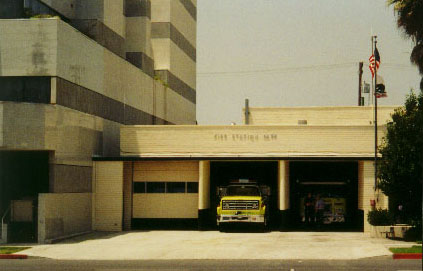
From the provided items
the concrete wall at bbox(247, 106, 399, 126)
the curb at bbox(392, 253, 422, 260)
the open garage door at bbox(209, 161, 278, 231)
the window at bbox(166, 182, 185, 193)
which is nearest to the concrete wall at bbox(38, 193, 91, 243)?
the window at bbox(166, 182, 185, 193)

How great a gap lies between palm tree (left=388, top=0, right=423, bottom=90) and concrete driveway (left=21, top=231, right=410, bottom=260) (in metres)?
10.5

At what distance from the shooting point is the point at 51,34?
35188 mm

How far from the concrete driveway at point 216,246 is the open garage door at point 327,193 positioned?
446 centimetres

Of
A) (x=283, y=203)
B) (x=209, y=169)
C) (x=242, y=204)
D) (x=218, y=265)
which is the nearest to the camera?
(x=218, y=265)

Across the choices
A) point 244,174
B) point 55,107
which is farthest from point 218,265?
point 244,174

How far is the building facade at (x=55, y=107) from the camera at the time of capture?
34094 mm

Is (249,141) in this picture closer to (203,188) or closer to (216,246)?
(203,188)

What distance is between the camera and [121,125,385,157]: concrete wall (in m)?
40.1

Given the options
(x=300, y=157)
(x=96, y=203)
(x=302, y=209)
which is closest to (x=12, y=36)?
(x=96, y=203)

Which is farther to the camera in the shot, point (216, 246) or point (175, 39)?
point (175, 39)

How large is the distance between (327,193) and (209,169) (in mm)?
7398

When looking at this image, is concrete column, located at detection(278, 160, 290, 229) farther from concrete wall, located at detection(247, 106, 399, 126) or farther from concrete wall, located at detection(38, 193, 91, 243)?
concrete wall, located at detection(247, 106, 399, 126)

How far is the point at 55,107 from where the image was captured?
35062 mm

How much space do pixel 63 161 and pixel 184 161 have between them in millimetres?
8236
